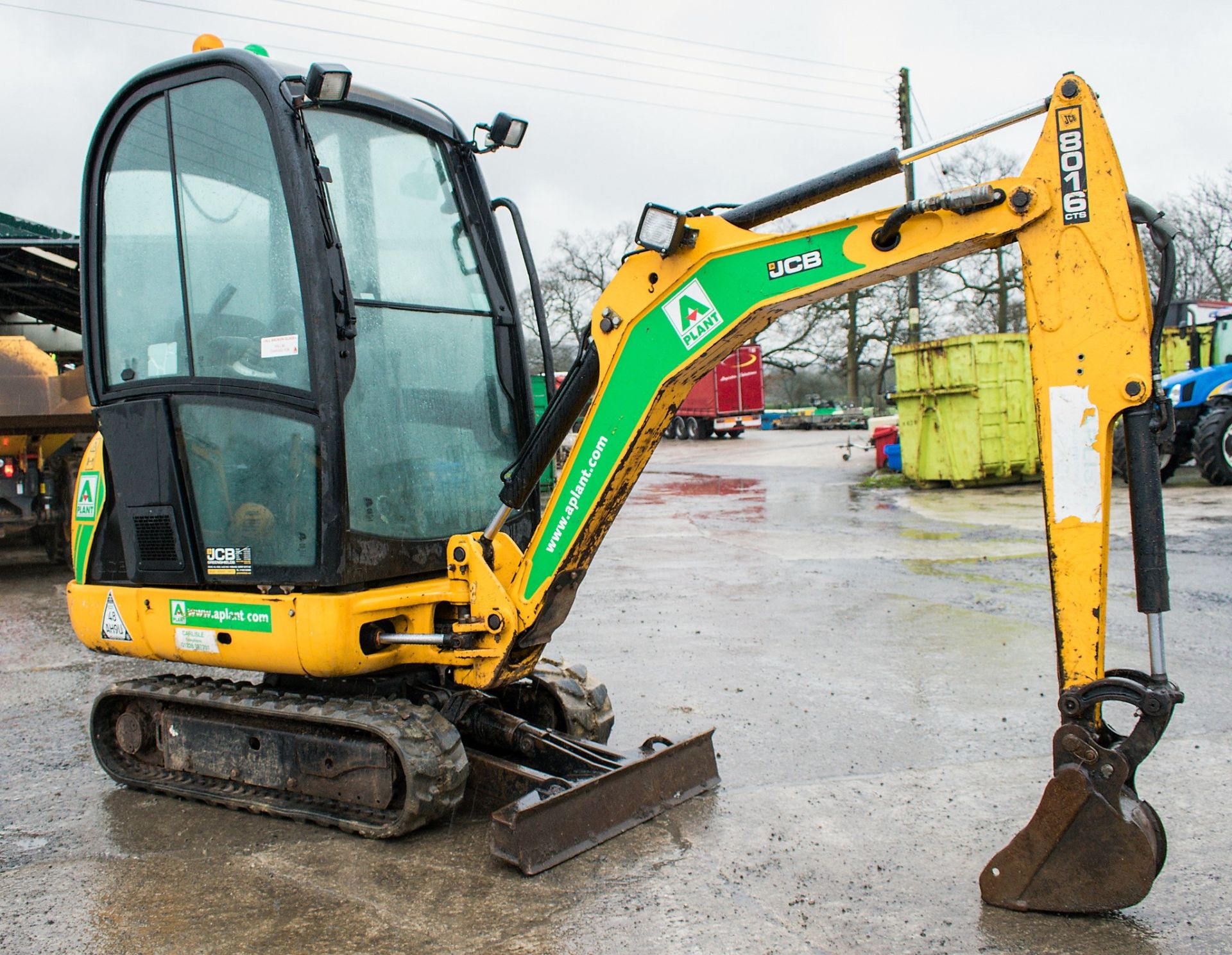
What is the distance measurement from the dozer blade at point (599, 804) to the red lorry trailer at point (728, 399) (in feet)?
102

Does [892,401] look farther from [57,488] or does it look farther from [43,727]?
[43,727]

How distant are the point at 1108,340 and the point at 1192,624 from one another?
4.84m

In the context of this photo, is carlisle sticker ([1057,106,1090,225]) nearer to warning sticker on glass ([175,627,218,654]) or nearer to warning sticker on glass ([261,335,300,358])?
warning sticker on glass ([261,335,300,358])

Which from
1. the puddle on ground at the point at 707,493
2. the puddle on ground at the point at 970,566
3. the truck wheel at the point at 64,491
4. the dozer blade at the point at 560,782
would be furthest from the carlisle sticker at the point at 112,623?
the puddle on ground at the point at 707,493

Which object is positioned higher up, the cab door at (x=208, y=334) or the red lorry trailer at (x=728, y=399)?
the red lorry trailer at (x=728, y=399)

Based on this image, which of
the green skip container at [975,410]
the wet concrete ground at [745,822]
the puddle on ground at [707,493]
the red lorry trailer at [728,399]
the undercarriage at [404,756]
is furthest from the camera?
the red lorry trailer at [728,399]

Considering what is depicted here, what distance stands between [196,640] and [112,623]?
56cm

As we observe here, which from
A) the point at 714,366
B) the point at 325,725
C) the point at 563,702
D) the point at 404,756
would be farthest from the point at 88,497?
the point at 714,366

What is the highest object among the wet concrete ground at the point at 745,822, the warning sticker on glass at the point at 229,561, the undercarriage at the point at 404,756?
the warning sticker on glass at the point at 229,561

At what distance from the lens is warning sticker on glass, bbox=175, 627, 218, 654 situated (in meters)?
4.30

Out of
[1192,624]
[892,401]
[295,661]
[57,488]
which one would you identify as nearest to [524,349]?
[295,661]

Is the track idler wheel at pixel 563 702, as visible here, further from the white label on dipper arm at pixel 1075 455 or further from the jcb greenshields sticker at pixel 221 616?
the white label on dipper arm at pixel 1075 455

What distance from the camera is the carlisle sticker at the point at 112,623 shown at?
4.61m

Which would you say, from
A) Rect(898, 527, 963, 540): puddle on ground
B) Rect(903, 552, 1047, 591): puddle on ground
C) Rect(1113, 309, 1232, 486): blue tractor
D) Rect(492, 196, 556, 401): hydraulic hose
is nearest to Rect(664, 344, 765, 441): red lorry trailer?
Rect(1113, 309, 1232, 486): blue tractor
